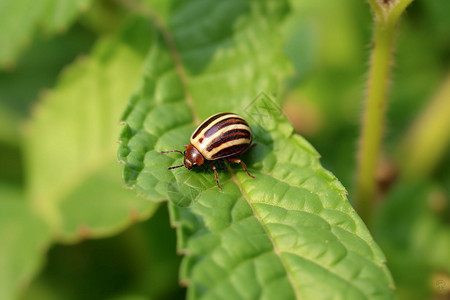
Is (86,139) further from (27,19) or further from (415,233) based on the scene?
(415,233)

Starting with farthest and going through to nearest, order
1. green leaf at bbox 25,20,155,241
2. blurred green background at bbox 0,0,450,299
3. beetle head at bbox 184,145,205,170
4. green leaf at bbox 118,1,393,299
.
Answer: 1. blurred green background at bbox 0,0,450,299
2. green leaf at bbox 25,20,155,241
3. beetle head at bbox 184,145,205,170
4. green leaf at bbox 118,1,393,299

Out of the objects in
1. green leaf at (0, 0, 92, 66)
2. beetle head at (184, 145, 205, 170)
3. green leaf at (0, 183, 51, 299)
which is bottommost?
beetle head at (184, 145, 205, 170)

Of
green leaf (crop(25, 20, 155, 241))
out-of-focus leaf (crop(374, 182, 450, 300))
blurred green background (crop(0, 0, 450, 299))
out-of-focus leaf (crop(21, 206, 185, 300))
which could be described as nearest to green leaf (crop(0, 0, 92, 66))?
blurred green background (crop(0, 0, 450, 299))

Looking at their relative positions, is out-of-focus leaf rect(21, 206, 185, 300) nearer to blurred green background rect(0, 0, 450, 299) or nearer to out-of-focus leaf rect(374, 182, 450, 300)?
blurred green background rect(0, 0, 450, 299)

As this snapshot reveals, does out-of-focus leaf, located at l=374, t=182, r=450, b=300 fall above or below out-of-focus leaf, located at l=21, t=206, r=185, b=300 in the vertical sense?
below

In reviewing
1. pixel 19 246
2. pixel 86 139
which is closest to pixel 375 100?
pixel 86 139

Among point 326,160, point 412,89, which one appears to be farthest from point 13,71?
point 412,89

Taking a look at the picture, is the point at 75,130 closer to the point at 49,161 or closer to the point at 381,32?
the point at 49,161

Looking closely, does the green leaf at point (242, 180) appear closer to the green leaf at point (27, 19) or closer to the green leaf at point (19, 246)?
the green leaf at point (27, 19)

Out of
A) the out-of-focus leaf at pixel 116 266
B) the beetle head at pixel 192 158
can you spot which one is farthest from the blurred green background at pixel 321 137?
the beetle head at pixel 192 158
